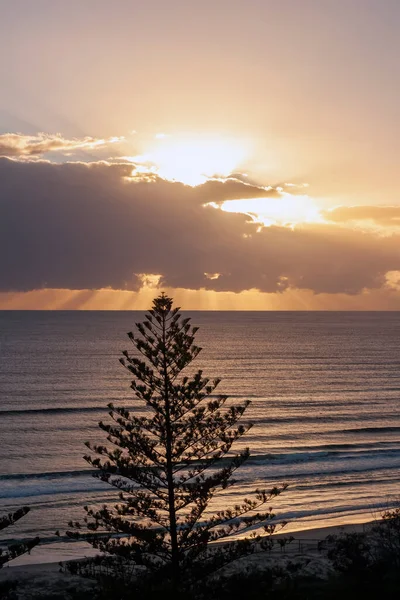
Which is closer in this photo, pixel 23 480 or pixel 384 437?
pixel 23 480

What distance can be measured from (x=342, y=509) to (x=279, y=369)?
2356 inches

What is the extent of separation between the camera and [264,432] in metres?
44.5

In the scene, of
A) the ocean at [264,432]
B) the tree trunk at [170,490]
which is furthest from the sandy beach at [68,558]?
the tree trunk at [170,490]

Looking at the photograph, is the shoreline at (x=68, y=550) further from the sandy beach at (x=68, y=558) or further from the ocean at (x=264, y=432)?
the ocean at (x=264, y=432)

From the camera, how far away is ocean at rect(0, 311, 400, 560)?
96.3ft

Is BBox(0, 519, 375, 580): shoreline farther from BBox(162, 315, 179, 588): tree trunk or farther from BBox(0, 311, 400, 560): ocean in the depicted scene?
BBox(162, 315, 179, 588): tree trunk

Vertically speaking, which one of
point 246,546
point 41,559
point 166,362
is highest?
point 166,362

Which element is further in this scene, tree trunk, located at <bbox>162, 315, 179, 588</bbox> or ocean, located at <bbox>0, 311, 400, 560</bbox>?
ocean, located at <bbox>0, 311, 400, 560</bbox>

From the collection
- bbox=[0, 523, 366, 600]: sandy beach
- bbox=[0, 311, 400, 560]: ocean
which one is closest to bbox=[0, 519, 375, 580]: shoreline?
bbox=[0, 523, 366, 600]: sandy beach

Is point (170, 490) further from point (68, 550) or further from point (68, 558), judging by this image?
point (68, 550)

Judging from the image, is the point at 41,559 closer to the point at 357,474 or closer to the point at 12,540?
the point at 12,540

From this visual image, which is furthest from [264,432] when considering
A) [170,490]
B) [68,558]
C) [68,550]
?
[170,490]

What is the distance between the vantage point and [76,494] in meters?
30.5

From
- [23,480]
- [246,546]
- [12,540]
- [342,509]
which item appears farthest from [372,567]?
[23,480]
